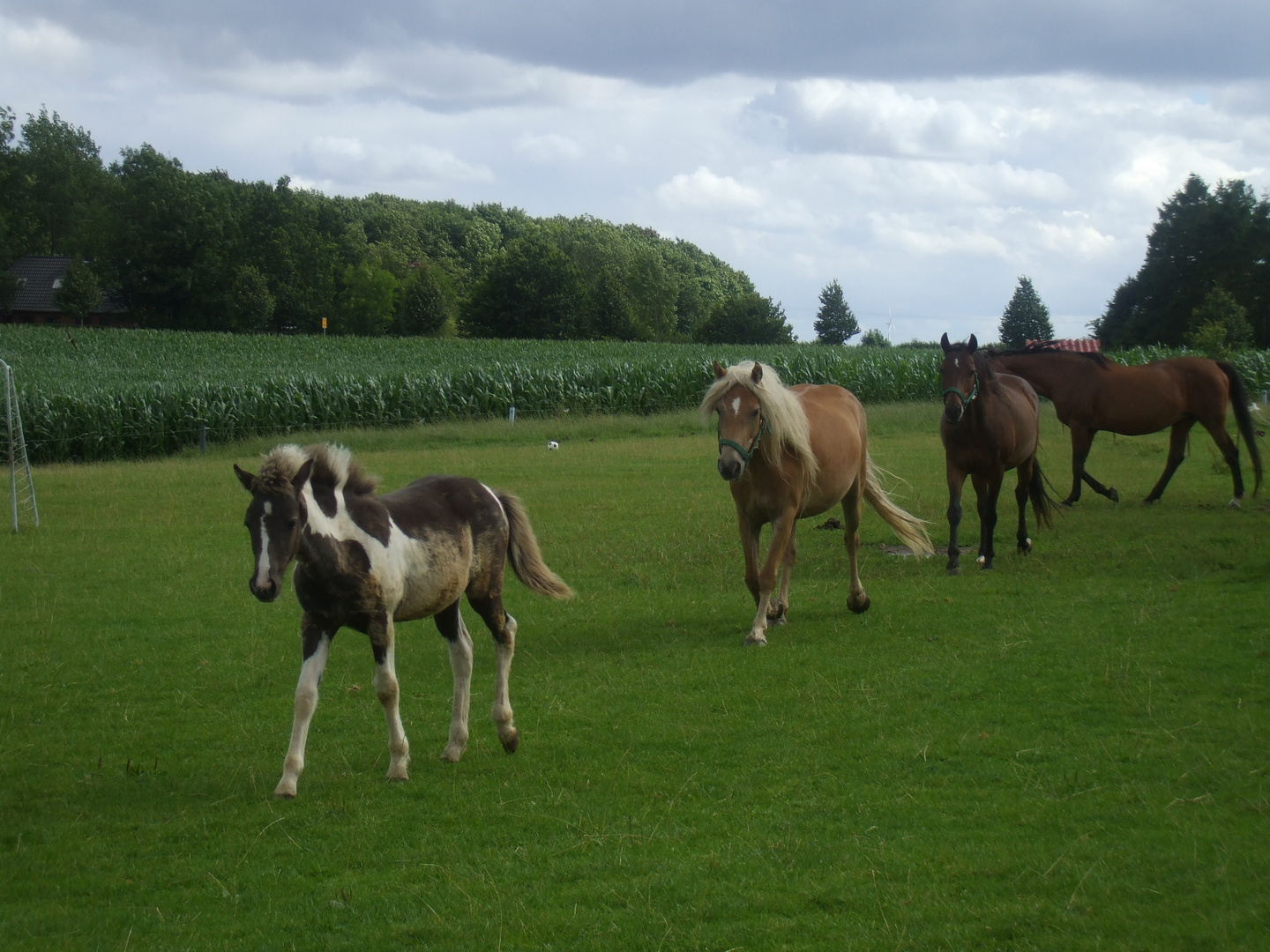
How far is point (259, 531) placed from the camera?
4348mm

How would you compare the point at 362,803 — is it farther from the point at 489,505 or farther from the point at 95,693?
the point at 95,693

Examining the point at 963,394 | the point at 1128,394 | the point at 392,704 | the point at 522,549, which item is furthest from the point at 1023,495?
the point at 392,704

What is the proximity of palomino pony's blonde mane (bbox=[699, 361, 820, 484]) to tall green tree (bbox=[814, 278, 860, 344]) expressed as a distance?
255 feet

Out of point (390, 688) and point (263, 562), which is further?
point (390, 688)

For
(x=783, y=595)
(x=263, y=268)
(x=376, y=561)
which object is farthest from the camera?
(x=263, y=268)

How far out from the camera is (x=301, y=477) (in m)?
4.53

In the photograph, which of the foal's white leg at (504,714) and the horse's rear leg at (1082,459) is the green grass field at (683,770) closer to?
the foal's white leg at (504,714)

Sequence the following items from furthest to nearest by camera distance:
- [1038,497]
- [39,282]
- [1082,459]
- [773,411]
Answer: [39,282], [1082,459], [1038,497], [773,411]

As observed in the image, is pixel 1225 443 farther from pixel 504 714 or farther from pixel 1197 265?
pixel 1197 265

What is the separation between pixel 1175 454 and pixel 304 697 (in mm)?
13499

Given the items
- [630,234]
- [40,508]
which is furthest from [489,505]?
[630,234]

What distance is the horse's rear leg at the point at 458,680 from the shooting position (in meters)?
5.44

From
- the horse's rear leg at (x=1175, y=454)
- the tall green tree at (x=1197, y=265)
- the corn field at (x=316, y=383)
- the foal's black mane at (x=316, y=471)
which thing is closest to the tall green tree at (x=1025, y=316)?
the tall green tree at (x=1197, y=265)

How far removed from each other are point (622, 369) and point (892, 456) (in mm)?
14806
